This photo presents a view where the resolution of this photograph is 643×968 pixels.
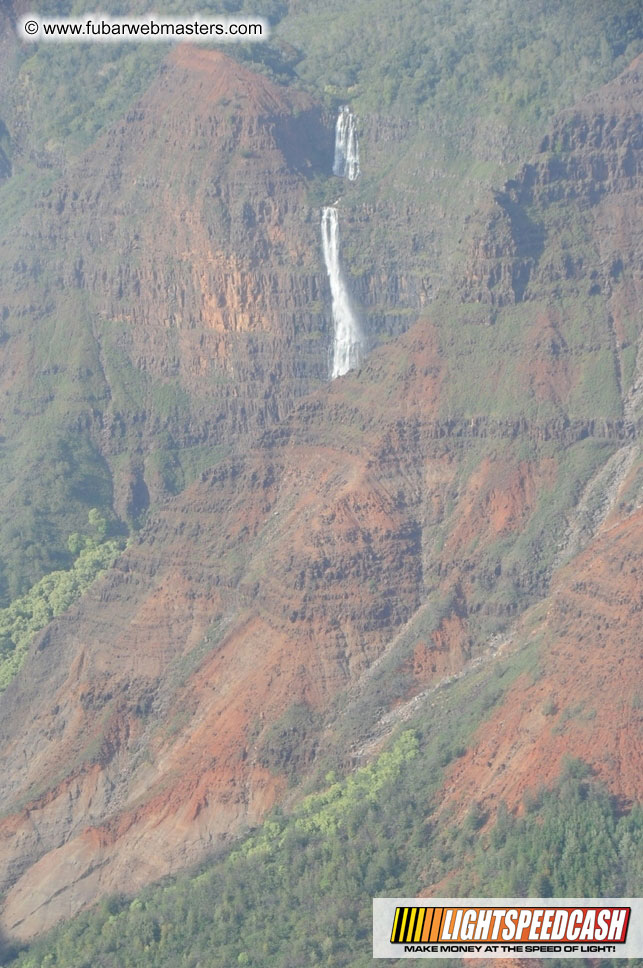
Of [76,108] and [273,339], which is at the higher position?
[76,108]

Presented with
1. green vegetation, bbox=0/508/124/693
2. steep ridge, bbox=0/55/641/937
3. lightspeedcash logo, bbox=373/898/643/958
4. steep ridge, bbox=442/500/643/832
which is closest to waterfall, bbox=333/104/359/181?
green vegetation, bbox=0/508/124/693

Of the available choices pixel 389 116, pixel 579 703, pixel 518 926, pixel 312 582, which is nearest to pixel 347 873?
pixel 579 703

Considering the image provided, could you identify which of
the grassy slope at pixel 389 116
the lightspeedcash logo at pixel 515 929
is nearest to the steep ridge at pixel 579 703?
the lightspeedcash logo at pixel 515 929

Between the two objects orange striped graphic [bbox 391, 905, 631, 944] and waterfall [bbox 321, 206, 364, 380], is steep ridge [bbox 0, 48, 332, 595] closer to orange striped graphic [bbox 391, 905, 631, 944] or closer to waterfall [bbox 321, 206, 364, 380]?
waterfall [bbox 321, 206, 364, 380]

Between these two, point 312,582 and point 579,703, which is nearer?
point 579,703

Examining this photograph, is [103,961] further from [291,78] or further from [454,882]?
[291,78]

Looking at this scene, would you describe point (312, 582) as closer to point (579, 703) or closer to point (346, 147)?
point (579, 703)

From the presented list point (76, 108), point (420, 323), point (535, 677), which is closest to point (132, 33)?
point (76, 108)
